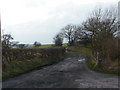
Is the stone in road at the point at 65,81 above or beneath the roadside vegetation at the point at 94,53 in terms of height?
beneath

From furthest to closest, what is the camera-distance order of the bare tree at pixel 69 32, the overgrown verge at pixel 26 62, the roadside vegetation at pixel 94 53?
the bare tree at pixel 69 32
the roadside vegetation at pixel 94 53
the overgrown verge at pixel 26 62

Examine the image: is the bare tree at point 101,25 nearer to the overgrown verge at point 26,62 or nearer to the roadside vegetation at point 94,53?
the roadside vegetation at point 94,53

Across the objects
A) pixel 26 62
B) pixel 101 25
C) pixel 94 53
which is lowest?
pixel 26 62

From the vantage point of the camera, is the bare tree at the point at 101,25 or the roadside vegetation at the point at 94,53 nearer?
the roadside vegetation at the point at 94,53

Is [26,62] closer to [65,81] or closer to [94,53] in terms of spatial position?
[65,81]

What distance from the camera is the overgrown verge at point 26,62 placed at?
10.1 meters

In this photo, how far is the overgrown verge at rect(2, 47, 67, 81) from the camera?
398 inches

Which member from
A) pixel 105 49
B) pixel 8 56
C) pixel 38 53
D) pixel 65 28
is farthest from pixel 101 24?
pixel 65 28

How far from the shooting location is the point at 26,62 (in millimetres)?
13383

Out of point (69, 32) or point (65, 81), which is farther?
point (69, 32)

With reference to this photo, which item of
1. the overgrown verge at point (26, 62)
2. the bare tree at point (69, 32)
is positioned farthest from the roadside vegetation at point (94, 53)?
the bare tree at point (69, 32)

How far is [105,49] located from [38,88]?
797 centimetres

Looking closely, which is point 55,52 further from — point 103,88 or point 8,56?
point 103,88

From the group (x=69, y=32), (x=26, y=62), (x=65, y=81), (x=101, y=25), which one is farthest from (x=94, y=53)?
(x=69, y=32)
